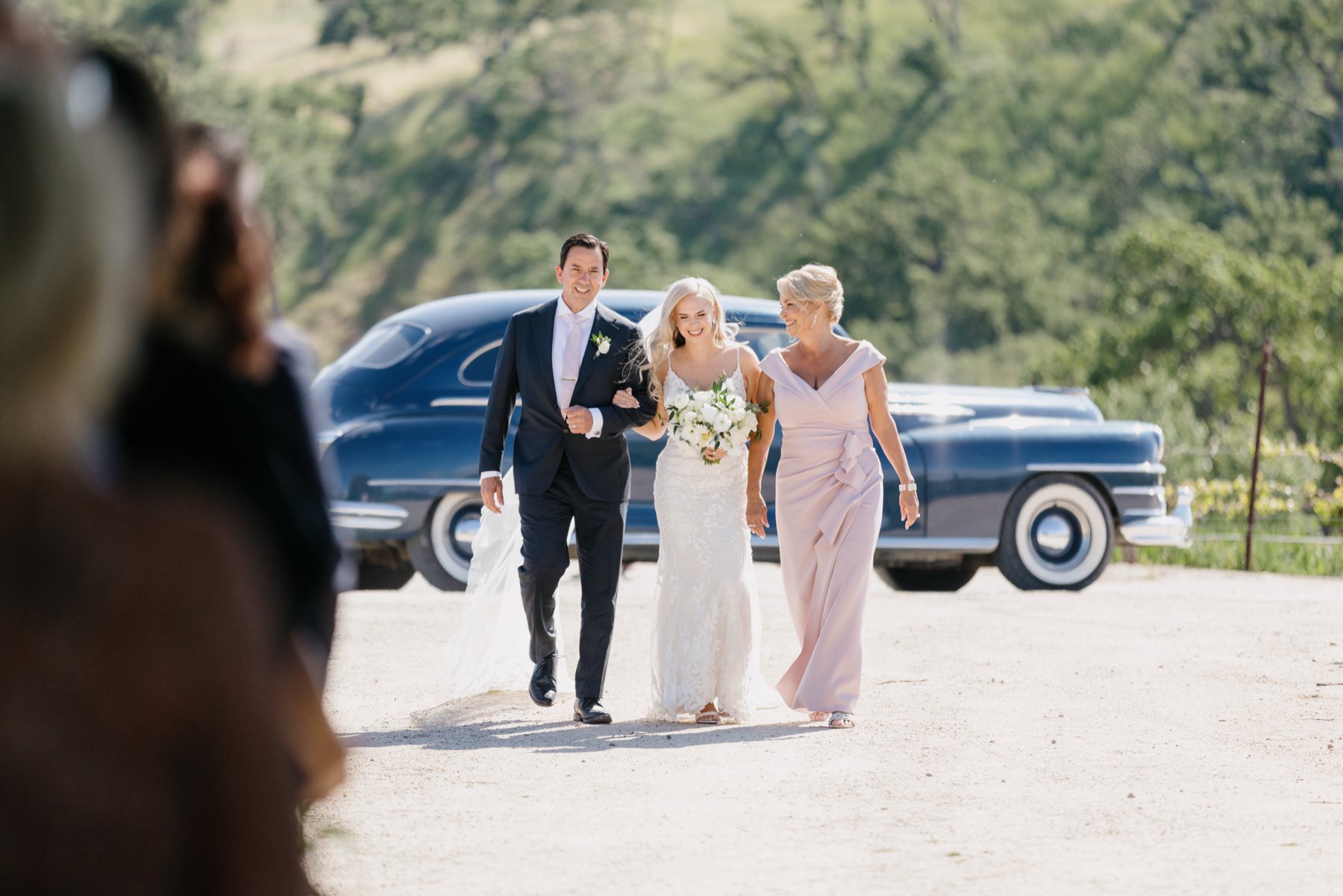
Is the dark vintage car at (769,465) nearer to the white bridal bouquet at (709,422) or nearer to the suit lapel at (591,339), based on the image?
the white bridal bouquet at (709,422)

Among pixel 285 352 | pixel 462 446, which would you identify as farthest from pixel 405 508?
pixel 285 352

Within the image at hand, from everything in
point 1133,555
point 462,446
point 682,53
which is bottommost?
point 1133,555

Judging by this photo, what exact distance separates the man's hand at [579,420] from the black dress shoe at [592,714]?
1.16m

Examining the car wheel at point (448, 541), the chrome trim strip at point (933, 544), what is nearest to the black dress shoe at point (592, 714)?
the car wheel at point (448, 541)

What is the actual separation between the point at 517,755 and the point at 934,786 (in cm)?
161

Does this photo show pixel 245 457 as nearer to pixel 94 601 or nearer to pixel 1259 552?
pixel 94 601

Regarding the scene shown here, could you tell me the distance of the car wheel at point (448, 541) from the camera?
12.2 metres

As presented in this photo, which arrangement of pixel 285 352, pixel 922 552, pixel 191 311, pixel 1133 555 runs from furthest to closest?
pixel 1133 555, pixel 922 552, pixel 285 352, pixel 191 311

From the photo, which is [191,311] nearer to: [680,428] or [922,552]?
[680,428]

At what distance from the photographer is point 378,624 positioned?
10.9 meters

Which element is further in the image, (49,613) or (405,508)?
(405,508)

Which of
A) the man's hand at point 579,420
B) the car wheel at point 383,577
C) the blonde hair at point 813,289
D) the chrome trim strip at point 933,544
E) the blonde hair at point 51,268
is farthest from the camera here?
the car wheel at point 383,577

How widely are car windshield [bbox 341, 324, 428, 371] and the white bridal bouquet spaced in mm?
4801

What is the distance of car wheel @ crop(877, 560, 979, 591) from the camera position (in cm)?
1429
